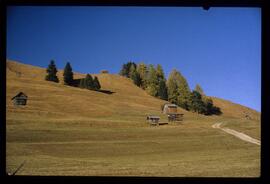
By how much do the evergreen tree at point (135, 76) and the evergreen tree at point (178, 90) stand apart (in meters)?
2.31

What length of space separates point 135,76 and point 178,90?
10.6 ft

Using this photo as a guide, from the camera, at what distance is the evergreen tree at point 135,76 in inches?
1058

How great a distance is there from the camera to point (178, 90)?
26.4 meters

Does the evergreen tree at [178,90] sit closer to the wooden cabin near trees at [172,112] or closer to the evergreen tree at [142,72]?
the wooden cabin near trees at [172,112]

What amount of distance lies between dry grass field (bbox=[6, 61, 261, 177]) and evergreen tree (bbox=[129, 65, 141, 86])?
0.46 metres

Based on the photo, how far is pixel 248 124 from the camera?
20891mm

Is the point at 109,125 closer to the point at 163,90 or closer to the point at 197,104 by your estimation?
the point at 163,90

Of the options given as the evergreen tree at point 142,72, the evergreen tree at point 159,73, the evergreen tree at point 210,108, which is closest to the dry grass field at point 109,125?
the evergreen tree at point 210,108

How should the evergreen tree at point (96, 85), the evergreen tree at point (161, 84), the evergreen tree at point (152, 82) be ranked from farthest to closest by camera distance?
the evergreen tree at point (96, 85)
the evergreen tree at point (152, 82)
the evergreen tree at point (161, 84)

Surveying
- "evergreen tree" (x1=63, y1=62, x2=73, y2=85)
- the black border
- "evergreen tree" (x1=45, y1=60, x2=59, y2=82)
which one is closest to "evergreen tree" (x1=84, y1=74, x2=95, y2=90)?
"evergreen tree" (x1=63, y1=62, x2=73, y2=85)

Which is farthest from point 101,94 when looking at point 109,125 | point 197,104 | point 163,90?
point 197,104
